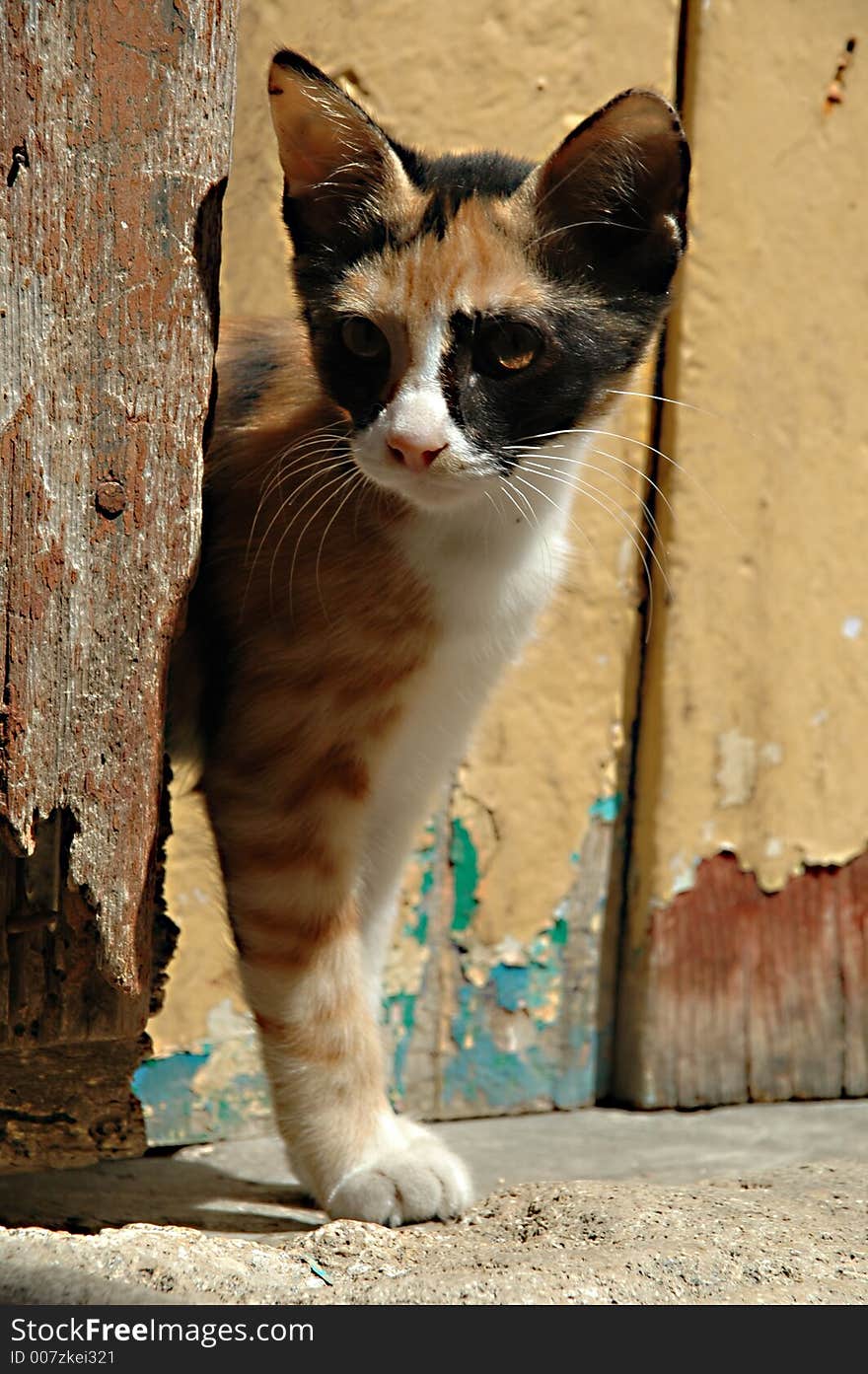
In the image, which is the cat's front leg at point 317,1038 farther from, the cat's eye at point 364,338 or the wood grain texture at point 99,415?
the cat's eye at point 364,338

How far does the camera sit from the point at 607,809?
3.08 metres

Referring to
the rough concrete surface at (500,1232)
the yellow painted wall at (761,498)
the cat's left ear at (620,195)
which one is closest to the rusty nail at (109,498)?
the cat's left ear at (620,195)

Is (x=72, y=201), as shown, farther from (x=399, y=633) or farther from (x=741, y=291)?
(x=741, y=291)

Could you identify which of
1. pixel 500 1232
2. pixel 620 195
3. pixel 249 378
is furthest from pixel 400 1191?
pixel 620 195

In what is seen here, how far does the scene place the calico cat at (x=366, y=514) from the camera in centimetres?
200

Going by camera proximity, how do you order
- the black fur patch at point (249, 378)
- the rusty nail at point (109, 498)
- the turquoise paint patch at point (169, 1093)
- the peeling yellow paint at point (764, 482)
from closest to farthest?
the rusty nail at point (109, 498), the black fur patch at point (249, 378), the turquoise paint patch at point (169, 1093), the peeling yellow paint at point (764, 482)

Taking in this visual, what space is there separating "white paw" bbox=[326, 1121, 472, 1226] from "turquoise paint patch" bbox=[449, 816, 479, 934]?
0.87 m

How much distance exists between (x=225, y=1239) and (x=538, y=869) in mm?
1311

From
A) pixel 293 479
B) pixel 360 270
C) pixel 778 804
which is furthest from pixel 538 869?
pixel 360 270

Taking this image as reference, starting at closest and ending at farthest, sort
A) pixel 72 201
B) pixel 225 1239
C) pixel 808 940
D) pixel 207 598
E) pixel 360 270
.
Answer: pixel 72 201
pixel 225 1239
pixel 360 270
pixel 207 598
pixel 808 940

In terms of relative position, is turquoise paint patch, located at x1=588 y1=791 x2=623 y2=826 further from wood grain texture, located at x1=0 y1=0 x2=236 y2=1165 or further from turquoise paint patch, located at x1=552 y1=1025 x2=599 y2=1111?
wood grain texture, located at x1=0 y1=0 x2=236 y2=1165

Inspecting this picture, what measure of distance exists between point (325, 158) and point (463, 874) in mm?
1496

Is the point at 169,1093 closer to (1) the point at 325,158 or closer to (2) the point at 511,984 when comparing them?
(2) the point at 511,984

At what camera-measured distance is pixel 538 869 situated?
305 centimetres
